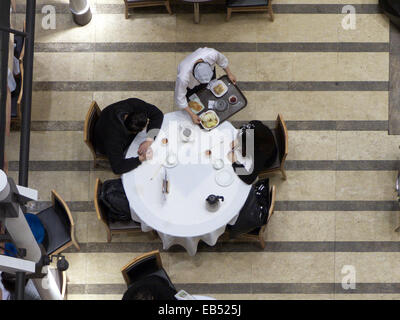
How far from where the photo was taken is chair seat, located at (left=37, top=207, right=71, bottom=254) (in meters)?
4.89

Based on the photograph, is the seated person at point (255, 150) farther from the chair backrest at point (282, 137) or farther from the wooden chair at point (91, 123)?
the wooden chair at point (91, 123)

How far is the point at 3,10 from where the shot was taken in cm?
359

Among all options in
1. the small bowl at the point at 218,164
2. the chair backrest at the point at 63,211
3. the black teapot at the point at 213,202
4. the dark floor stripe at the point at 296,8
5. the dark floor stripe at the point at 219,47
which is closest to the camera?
the black teapot at the point at 213,202

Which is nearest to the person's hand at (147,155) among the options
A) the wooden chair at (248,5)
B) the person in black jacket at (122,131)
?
the person in black jacket at (122,131)

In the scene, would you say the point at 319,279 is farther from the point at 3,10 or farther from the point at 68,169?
the point at 3,10

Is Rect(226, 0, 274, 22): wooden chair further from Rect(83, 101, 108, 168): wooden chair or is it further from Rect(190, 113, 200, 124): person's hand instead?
Rect(83, 101, 108, 168): wooden chair

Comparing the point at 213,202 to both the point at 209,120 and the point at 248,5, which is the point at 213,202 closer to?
the point at 209,120

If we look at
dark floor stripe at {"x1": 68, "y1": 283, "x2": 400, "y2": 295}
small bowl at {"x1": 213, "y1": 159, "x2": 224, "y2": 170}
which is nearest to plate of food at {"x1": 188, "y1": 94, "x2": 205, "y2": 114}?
small bowl at {"x1": 213, "y1": 159, "x2": 224, "y2": 170}

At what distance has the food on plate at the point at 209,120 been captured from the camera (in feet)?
16.1

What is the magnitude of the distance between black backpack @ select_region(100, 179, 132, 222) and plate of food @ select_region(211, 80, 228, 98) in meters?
1.40

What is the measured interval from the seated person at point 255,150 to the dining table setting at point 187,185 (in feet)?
0.22

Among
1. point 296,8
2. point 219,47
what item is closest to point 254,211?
point 219,47
